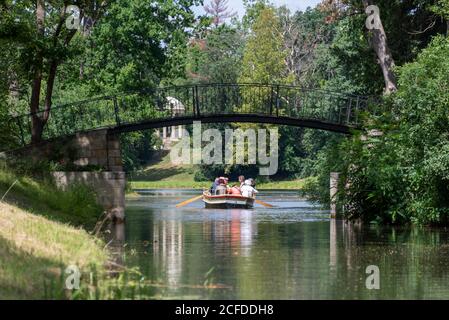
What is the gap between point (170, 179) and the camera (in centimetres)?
11275

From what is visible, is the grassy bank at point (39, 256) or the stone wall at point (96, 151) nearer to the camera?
the grassy bank at point (39, 256)

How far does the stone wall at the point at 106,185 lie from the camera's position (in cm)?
3731

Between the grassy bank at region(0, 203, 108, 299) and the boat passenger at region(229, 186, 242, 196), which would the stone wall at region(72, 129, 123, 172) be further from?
the boat passenger at region(229, 186, 242, 196)

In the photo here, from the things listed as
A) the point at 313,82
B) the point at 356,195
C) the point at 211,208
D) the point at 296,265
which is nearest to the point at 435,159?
the point at 356,195

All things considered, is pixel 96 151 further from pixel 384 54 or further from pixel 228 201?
pixel 228 201

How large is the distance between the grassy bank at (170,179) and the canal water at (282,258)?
2099 inches

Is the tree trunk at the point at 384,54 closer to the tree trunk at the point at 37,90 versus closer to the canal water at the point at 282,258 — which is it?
the canal water at the point at 282,258

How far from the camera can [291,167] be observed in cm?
9669

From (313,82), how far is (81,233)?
6949 centimetres

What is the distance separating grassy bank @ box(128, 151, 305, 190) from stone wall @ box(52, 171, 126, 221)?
178ft

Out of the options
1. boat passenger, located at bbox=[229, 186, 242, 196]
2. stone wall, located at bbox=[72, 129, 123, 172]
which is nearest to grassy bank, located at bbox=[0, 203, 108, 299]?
stone wall, located at bbox=[72, 129, 123, 172]

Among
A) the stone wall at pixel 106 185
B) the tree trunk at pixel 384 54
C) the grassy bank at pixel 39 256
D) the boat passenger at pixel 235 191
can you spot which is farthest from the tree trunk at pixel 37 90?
the boat passenger at pixel 235 191

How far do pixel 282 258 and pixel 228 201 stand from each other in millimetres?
29503

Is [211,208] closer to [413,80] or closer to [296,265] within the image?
[413,80]
